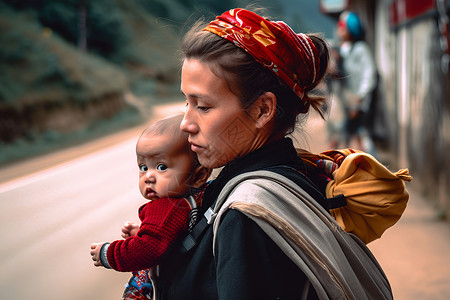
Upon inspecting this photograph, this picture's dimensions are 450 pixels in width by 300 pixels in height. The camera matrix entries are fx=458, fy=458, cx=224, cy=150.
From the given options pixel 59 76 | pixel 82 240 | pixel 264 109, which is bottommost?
pixel 82 240

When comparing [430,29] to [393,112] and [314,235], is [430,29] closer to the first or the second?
[393,112]

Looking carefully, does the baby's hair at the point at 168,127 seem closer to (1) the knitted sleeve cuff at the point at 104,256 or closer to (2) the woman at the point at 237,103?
(2) the woman at the point at 237,103

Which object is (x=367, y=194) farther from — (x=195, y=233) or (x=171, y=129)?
(x=171, y=129)

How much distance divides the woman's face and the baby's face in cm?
20

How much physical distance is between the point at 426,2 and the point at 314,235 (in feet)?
14.4

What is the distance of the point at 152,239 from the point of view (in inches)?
50.8

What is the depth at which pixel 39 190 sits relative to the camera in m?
3.10

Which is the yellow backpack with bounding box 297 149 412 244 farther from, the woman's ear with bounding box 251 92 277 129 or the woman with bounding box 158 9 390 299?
the woman's ear with bounding box 251 92 277 129

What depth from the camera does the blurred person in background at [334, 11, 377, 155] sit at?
5961 mm

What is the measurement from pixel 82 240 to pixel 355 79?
4.24 meters

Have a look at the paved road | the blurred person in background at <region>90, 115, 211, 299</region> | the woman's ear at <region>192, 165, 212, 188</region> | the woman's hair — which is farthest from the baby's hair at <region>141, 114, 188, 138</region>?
the paved road

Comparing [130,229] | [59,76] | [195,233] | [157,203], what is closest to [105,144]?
[59,76]

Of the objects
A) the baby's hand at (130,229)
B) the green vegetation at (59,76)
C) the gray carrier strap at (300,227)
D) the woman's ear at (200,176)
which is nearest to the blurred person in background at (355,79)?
the green vegetation at (59,76)

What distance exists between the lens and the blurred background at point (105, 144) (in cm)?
272
